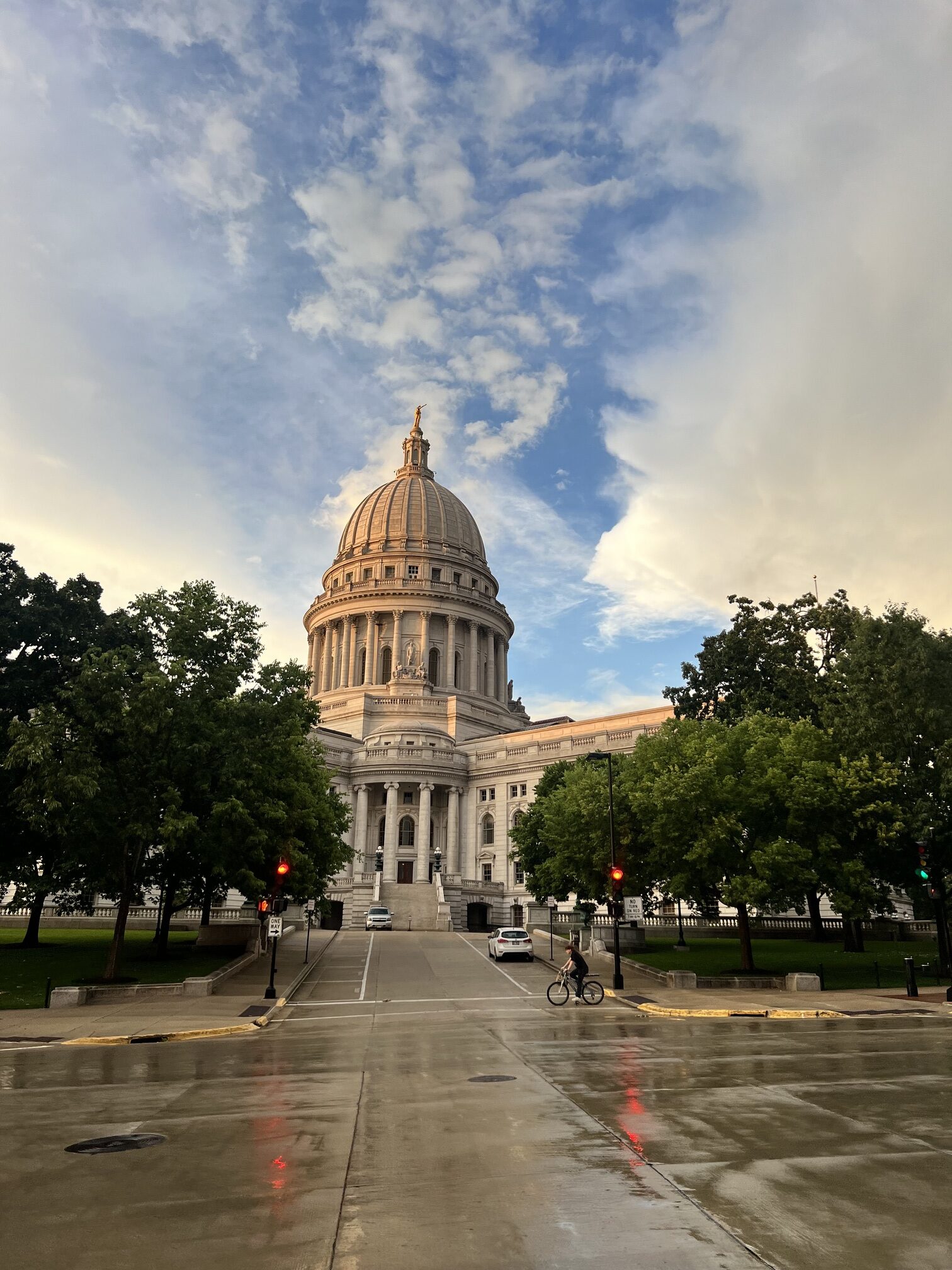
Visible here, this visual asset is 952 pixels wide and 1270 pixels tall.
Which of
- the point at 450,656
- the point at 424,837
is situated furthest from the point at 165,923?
the point at 450,656

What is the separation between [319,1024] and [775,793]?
19985 mm

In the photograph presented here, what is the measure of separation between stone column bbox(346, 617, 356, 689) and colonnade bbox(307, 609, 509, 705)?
75mm

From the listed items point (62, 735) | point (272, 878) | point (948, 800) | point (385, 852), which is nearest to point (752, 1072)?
point (948, 800)

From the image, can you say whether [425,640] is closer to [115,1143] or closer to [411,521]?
[411,521]

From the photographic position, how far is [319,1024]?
24.2 m

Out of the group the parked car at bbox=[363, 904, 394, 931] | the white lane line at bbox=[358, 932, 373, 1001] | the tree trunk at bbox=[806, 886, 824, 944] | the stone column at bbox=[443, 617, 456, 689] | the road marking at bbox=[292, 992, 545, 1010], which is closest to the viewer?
the road marking at bbox=[292, 992, 545, 1010]

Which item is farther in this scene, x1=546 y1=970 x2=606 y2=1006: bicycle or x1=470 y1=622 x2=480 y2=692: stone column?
x1=470 y1=622 x2=480 y2=692: stone column

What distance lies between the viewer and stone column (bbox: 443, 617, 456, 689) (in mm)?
111938

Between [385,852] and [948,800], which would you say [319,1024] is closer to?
[948,800]

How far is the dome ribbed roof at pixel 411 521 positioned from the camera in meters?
122

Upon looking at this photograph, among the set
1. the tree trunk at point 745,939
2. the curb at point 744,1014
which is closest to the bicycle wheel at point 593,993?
the curb at point 744,1014

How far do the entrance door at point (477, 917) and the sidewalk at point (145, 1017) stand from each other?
1785 inches

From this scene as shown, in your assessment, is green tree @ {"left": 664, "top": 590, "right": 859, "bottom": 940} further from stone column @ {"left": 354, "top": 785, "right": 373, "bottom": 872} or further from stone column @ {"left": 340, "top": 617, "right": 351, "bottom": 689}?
stone column @ {"left": 340, "top": 617, "right": 351, "bottom": 689}

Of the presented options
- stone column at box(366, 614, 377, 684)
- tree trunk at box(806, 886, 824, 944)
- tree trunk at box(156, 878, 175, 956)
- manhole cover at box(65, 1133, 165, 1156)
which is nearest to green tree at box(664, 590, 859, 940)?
tree trunk at box(806, 886, 824, 944)
